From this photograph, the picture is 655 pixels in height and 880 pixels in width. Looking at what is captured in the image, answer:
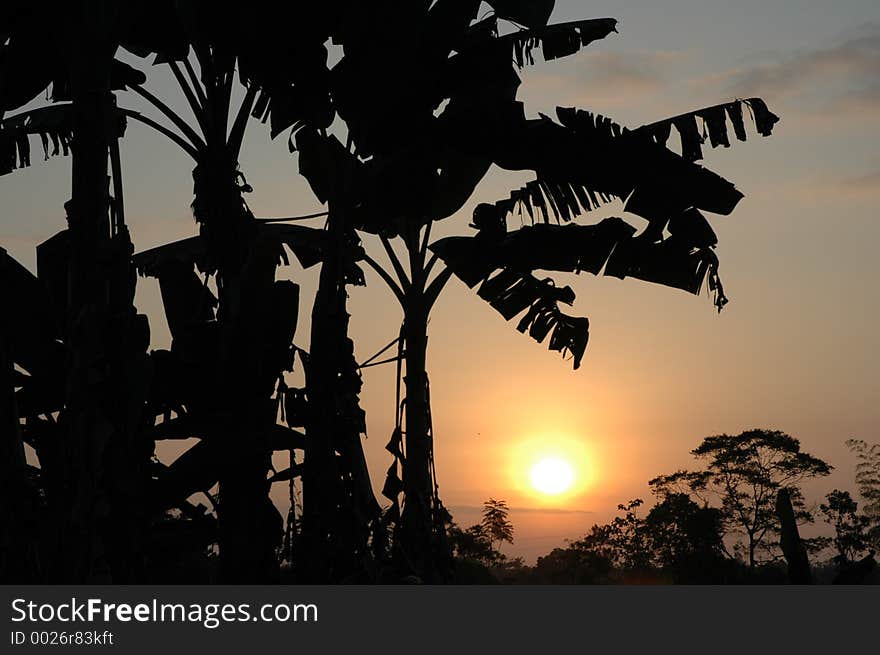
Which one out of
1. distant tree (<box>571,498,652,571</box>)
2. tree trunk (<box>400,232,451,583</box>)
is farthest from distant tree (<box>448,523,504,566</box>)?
tree trunk (<box>400,232,451,583</box>)

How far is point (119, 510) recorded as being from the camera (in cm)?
596

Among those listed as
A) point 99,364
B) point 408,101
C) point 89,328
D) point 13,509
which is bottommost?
point 13,509

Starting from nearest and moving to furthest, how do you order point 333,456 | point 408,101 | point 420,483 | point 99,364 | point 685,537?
1. point 99,364
2. point 333,456
3. point 408,101
4. point 420,483
5. point 685,537

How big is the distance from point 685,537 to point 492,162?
3241 centimetres

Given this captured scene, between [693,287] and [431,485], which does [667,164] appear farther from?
[431,485]

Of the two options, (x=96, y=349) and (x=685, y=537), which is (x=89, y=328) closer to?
(x=96, y=349)

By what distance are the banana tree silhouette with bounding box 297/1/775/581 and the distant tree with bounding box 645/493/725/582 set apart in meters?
25.4

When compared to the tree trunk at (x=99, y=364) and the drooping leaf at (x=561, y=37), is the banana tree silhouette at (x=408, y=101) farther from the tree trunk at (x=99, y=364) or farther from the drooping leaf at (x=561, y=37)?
the tree trunk at (x=99, y=364)

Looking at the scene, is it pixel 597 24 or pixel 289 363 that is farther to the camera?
pixel 597 24

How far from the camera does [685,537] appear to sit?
126 feet

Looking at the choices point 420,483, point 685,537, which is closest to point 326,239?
point 420,483
